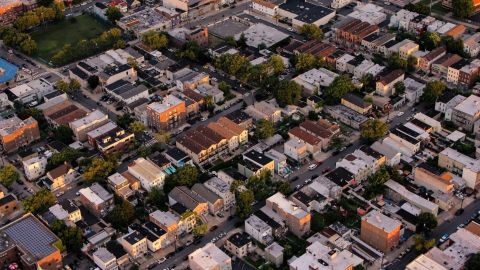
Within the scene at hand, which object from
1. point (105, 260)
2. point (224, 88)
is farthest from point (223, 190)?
point (224, 88)

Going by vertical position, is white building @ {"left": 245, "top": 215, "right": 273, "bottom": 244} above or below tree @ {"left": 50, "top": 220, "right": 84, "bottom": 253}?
below

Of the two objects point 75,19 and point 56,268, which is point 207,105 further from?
point 75,19

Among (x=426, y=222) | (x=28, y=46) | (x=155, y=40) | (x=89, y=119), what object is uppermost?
(x=155, y=40)

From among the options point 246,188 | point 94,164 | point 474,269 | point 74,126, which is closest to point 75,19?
point 74,126

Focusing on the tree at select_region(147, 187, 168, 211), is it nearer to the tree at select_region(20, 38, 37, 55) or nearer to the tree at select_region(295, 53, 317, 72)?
the tree at select_region(295, 53, 317, 72)

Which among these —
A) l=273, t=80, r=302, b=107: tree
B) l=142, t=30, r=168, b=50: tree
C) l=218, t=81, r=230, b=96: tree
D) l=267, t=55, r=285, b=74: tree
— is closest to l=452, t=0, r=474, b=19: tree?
l=267, t=55, r=285, b=74: tree

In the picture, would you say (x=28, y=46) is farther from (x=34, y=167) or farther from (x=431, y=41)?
(x=431, y=41)
